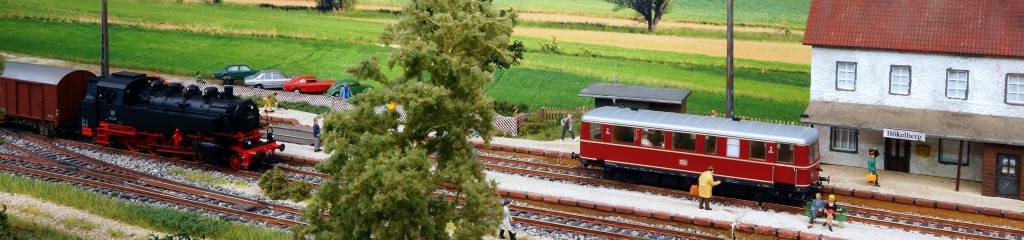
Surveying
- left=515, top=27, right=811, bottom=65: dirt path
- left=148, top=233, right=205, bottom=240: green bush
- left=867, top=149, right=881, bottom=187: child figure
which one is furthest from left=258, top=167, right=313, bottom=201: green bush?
left=515, top=27, right=811, bottom=65: dirt path

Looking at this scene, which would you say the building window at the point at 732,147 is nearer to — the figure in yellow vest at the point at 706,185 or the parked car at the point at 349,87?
the figure in yellow vest at the point at 706,185

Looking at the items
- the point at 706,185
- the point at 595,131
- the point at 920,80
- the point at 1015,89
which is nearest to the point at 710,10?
the point at 920,80

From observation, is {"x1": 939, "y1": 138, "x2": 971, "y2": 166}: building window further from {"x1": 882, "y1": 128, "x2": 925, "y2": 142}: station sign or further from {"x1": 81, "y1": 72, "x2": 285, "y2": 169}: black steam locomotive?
{"x1": 81, "y1": 72, "x2": 285, "y2": 169}: black steam locomotive

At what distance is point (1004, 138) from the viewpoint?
132 feet

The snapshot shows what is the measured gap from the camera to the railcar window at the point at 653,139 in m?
40.8

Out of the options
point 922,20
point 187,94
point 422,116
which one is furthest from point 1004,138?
point 187,94

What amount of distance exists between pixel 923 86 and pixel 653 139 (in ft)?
33.2

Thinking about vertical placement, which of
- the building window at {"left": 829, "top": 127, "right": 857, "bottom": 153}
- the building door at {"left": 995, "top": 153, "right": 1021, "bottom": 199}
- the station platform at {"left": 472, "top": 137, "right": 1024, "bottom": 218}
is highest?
the building window at {"left": 829, "top": 127, "right": 857, "bottom": 153}

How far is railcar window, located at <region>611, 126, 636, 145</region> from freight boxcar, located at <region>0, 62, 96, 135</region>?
2105 cm

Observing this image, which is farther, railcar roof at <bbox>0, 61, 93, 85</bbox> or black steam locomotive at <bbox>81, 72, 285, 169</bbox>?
railcar roof at <bbox>0, 61, 93, 85</bbox>

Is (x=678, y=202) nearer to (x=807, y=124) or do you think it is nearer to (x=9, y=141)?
(x=807, y=124)

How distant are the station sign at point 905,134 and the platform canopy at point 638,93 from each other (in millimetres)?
7437

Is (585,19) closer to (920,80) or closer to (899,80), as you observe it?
(899,80)

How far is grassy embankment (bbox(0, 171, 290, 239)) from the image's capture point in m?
34.0
